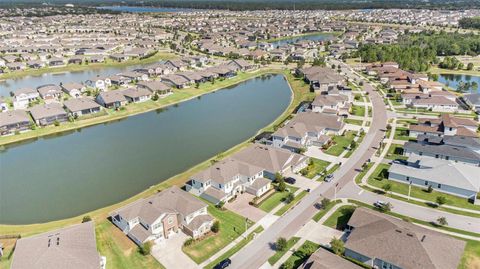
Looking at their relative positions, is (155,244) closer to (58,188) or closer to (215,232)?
(215,232)

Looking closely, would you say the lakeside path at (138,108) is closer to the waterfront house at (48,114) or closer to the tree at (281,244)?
the waterfront house at (48,114)

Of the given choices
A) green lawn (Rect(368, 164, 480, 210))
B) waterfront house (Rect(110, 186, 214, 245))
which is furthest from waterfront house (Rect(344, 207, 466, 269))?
waterfront house (Rect(110, 186, 214, 245))

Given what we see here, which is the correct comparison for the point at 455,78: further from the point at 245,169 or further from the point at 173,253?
the point at 173,253

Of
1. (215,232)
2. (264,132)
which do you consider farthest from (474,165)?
(215,232)

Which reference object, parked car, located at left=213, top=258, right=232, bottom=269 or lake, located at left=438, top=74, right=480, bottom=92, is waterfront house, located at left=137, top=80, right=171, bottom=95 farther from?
lake, located at left=438, top=74, right=480, bottom=92

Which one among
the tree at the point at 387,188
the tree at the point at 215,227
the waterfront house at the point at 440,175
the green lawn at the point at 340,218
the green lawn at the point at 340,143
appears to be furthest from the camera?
the green lawn at the point at 340,143

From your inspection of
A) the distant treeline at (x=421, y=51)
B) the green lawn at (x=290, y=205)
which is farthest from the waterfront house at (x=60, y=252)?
the distant treeline at (x=421, y=51)
